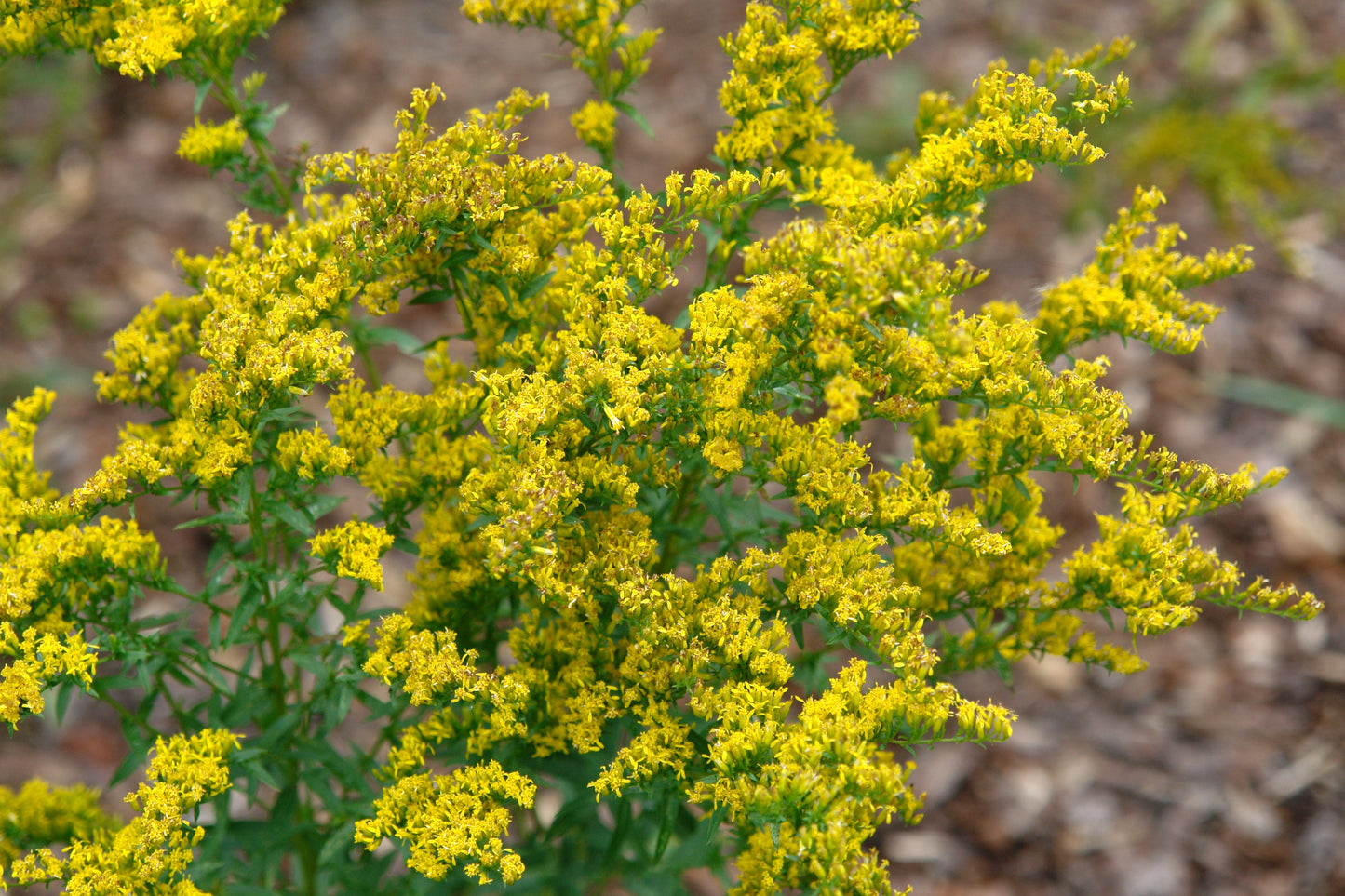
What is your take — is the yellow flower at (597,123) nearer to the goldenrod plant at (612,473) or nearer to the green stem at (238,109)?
the goldenrod plant at (612,473)

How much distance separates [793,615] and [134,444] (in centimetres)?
150

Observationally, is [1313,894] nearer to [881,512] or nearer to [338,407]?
[881,512]

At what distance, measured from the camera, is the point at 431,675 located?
2391 mm

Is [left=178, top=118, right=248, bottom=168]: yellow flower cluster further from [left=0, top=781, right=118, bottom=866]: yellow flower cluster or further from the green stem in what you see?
[left=0, top=781, right=118, bottom=866]: yellow flower cluster

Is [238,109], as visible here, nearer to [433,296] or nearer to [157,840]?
[433,296]

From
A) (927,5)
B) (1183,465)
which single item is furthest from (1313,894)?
(927,5)

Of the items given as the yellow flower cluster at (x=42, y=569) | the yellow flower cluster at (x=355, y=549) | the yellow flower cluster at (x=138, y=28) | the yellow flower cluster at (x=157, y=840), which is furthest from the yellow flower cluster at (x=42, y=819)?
the yellow flower cluster at (x=138, y=28)

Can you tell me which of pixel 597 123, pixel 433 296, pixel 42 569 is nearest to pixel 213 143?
pixel 433 296

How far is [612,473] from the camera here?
2.43 meters

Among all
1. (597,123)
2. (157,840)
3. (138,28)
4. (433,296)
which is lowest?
(157,840)

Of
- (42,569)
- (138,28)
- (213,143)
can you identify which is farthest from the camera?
(213,143)

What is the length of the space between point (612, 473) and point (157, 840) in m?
1.25

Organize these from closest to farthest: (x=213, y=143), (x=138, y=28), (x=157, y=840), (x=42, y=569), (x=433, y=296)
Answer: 1. (x=157, y=840)
2. (x=42, y=569)
3. (x=138, y=28)
4. (x=433, y=296)
5. (x=213, y=143)

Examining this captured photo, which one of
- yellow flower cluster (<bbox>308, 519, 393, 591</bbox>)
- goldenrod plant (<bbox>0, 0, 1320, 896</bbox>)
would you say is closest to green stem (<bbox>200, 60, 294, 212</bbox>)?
goldenrod plant (<bbox>0, 0, 1320, 896</bbox>)
